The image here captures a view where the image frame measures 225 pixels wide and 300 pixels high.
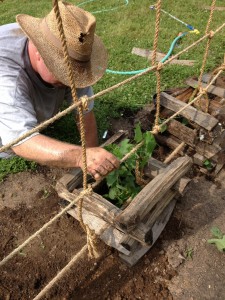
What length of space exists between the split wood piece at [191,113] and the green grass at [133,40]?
0.90 m

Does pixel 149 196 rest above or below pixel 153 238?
above

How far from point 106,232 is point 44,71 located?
1322 millimetres

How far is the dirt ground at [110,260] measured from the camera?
2.43 metres

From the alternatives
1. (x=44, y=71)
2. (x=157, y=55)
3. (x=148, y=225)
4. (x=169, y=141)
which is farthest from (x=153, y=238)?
(x=157, y=55)

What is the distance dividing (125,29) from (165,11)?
124cm

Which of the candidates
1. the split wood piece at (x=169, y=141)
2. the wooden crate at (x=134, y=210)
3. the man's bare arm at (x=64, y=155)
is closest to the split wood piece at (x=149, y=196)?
the wooden crate at (x=134, y=210)

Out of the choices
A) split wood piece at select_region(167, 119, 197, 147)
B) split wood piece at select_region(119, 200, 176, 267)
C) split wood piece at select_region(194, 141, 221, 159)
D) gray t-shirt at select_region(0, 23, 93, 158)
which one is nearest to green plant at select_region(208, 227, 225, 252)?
split wood piece at select_region(119, 200, 176, 267)

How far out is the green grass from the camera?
4.18 meters

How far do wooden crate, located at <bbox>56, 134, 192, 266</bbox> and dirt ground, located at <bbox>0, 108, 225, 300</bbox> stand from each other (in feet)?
0.53

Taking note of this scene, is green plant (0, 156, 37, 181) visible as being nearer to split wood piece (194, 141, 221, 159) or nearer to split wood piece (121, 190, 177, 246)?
split wood piece (121, 190, 177, 246)

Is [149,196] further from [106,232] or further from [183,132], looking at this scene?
[183,132]

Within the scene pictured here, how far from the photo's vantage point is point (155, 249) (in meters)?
2.68

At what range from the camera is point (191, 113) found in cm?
308

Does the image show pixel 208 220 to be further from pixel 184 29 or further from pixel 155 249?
pixel 184 29
